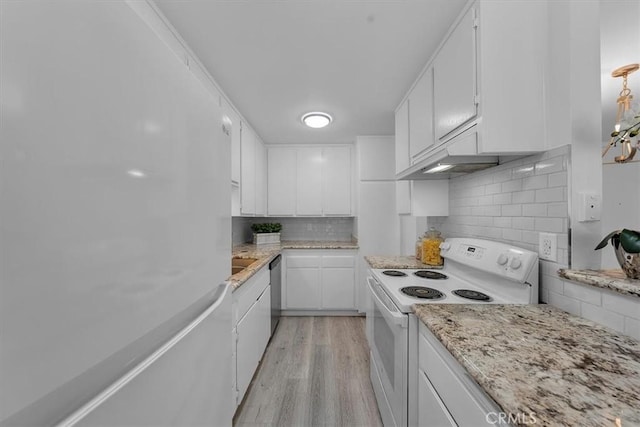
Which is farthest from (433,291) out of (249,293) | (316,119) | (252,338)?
(316,119)

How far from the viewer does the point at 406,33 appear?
1448 mm

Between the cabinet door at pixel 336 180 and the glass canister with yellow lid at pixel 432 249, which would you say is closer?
the glass canister with yellow lid at pixel 432 249

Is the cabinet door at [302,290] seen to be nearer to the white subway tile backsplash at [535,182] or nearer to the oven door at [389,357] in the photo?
the oven door at [389,357]

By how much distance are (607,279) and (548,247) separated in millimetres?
242

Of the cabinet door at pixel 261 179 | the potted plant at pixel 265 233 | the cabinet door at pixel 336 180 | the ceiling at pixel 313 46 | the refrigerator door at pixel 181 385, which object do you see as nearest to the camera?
the refrigerator door at pixel 181 385

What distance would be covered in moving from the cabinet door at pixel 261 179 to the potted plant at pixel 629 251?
290 centimetres

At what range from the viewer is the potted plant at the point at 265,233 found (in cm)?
333

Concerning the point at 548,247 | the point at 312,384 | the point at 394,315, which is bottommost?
the point at 312,384

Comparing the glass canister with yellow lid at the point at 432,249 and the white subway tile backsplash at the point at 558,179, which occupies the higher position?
the white subway tile backsplash at the point at 558,179

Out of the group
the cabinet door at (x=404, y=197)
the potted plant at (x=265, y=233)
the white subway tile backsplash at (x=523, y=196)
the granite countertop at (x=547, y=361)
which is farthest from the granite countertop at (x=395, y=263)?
the potted plant at (x=265, y=233)

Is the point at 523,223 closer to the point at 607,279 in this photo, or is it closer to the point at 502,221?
the point at 502,221

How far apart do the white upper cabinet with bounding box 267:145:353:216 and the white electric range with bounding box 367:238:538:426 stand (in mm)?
1899

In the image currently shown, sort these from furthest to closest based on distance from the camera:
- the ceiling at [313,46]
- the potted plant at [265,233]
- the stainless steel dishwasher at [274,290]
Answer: the potted plant at [265,233]
the stainless steel dishwasher at [274,290]
the ceiling at [313,46]

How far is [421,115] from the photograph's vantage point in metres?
1.80
